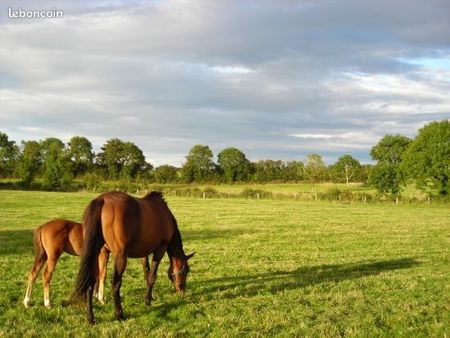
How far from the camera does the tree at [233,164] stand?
3695 inches

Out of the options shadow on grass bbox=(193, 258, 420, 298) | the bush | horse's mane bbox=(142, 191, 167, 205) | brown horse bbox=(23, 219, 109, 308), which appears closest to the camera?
brown horse bbox=(23, 219, 109, 308)

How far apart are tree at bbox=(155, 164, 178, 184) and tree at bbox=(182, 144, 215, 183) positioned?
1.96 m

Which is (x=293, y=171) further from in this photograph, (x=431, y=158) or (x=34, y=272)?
(x=34, y=272)

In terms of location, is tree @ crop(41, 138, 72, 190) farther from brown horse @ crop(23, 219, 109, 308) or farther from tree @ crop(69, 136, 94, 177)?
brown horse @ crop(23, 219, 109, 308)

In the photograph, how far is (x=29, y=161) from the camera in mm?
81125

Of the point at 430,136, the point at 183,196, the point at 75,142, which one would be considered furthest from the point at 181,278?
the point at 75,142

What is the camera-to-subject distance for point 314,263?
13.1 m

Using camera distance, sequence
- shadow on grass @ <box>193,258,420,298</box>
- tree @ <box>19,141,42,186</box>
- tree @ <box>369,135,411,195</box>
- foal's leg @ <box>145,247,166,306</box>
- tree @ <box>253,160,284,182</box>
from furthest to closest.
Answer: tree @ <box>253,160,284,182</box> < tree @ <box>19,141,42,186</box> < tree @ <box>369,135,411,195</box> < shadow on grass @ <box>193,258,420,298</box> < foal's leg @ <box>145,247,166,306</box>

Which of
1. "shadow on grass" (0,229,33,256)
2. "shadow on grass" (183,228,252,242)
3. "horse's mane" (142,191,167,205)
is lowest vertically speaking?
"shadow on grass" (183,228,252,242)

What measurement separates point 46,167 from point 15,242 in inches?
2633

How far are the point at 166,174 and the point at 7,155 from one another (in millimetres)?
31438

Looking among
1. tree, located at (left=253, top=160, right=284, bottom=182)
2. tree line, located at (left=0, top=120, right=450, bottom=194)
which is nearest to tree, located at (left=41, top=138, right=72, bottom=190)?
tree line, located at (left=0, top=120, right=450, bottom=194)

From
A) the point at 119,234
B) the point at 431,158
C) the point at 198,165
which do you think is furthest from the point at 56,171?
the point at 119,234

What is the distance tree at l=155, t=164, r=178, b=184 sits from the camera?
8666 centimetres
